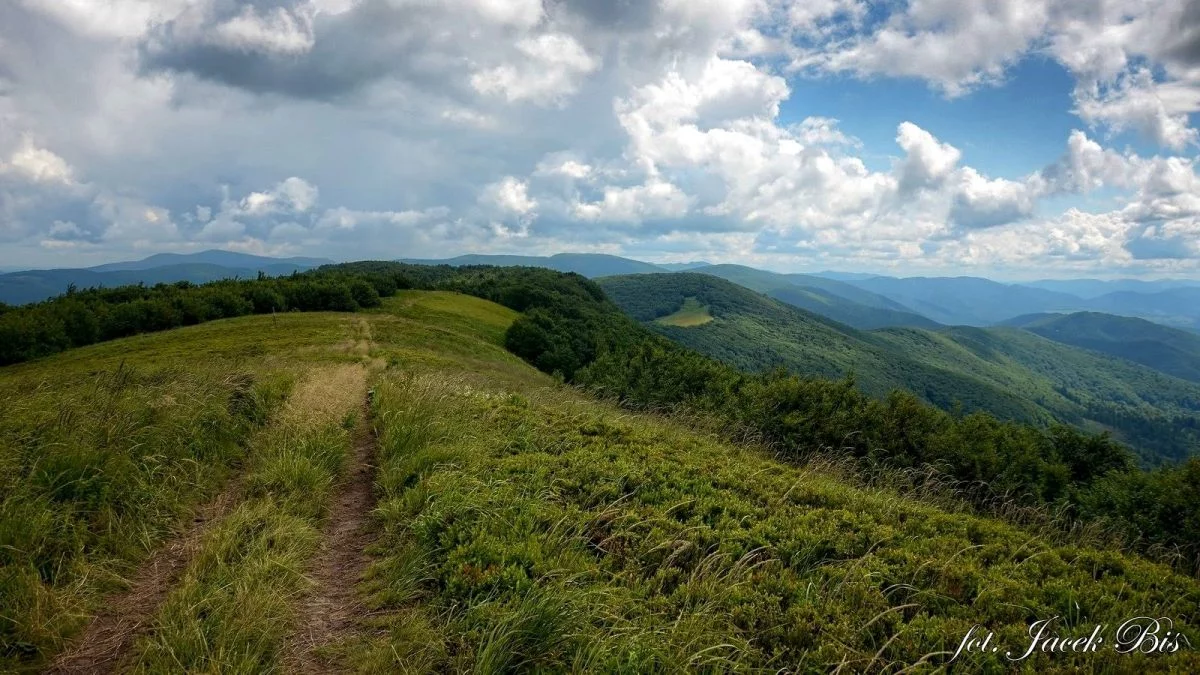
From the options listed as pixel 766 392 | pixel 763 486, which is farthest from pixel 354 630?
pixel 766 392

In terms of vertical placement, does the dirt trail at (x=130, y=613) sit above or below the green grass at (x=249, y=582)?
below

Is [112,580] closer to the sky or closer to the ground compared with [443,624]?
closer to the sky

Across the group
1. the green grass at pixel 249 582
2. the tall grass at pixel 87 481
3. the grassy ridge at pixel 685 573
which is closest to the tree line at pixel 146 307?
the tall grass at pixel 87 481

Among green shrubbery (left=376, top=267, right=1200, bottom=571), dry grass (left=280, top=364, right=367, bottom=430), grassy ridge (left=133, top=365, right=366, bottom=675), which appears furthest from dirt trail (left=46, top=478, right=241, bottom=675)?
green shrubbery (left=376, top=267, right=1200, bottom=571)

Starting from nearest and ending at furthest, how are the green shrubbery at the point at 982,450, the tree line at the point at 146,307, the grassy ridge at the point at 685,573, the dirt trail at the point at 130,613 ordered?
the dirt trail at the point at 130,613
the grassy ridge at the point at 685,573
the green shrubbery at the point at 982,450
the tree line at the point at 146,307

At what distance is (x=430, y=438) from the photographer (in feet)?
32.5

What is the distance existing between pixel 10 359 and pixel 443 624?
5639 centimetres

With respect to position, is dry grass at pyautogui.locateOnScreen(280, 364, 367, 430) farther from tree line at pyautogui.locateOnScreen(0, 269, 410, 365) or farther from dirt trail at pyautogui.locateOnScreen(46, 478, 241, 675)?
tree line at pyautogui.locateOnScreen(0, 269, 410, 365)

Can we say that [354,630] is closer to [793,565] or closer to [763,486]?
[793,565]

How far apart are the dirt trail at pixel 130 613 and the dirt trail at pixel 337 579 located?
1313 mm

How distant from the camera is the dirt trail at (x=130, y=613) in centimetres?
431

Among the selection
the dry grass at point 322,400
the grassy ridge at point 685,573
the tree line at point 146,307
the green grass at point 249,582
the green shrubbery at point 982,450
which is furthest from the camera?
the tree line at point 146,307

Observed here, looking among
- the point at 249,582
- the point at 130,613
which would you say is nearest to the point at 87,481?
the point at 130,613

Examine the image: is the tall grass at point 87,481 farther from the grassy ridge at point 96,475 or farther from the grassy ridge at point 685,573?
the grassy ridge at point 685,573
